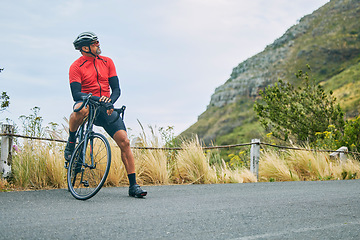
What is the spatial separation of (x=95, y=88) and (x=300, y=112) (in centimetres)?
1449

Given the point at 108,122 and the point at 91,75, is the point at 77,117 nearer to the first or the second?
the point at 108,122

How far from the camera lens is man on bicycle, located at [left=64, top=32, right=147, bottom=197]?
575cm

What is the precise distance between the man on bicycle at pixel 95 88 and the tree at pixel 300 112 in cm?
1323

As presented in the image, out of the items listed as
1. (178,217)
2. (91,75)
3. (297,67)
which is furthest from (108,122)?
(297,67)

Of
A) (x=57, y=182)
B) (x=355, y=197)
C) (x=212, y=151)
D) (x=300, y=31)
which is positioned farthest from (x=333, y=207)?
(x=300, y=31)

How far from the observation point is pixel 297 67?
10806 cm

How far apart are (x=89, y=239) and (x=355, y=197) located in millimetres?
4472

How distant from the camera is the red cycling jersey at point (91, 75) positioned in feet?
19.0

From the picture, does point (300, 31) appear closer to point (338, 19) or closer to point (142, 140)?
point (338, 19)

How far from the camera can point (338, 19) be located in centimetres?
11394

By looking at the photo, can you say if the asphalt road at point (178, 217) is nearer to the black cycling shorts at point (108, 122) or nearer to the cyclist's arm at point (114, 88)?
the black cycling shorts at point (108, 122)

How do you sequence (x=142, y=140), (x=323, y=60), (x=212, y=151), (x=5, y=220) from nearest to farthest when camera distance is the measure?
(x=5, y=220) < (x=142, y=140) < (x=212, y=151) < (x=323, y=60)

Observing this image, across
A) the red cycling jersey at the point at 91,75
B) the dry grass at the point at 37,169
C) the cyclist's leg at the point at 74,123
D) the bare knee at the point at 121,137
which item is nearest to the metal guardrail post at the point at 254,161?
the dry grass at the point at 37,169

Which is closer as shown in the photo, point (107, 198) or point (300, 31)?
point (107, 198)
